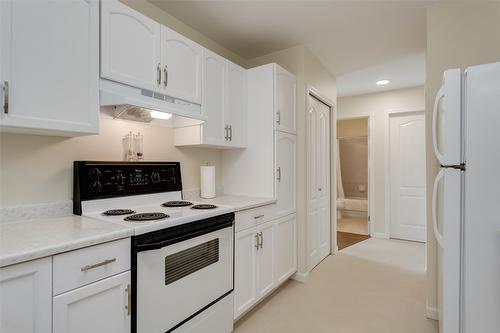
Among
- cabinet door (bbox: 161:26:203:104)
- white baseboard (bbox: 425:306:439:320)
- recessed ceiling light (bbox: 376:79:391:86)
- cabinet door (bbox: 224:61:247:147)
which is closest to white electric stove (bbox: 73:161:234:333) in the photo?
cabinet door (bbox: 161:26:203:104)

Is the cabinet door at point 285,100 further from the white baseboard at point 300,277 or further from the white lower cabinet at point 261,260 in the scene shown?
the white baseboard at point 300,277

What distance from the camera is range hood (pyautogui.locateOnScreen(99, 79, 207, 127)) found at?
1476mm

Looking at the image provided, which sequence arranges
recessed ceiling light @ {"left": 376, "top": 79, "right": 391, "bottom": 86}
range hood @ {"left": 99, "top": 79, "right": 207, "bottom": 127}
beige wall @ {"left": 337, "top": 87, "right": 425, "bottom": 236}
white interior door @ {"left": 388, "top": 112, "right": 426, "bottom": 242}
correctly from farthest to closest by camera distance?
beige wall @ {"left": 337, "top": 87, "right": 425, "bottom": 236} → white interior door @ {"left": 388, "top": 112, "right": 426, "bottom": 242} → recessed ceiling light @ {"left": 376, "top": 79, "right": 391, "bottom": 86} → range hood @ {"left": 99, "top": 79, "right": 207, "bottom": 127}

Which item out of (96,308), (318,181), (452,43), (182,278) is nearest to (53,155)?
(96,308)

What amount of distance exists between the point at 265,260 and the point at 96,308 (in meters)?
1.40

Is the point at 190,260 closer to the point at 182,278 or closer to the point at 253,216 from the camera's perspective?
the point at 182,278

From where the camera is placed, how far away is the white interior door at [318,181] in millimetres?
3051

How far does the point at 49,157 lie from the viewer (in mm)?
1516

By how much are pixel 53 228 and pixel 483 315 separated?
6.94ft

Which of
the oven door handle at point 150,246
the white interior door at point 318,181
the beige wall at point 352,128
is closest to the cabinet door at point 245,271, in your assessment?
the oven door handle at point 150,246

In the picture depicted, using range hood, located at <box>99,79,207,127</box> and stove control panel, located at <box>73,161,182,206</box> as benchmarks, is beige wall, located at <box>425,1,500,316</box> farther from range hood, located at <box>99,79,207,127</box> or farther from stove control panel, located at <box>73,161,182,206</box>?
stove control panel, located at <box>73,161,182,206</box>

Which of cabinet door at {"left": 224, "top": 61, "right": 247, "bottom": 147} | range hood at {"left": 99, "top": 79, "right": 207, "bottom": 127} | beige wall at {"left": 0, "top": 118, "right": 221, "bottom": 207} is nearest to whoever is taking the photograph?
beige wall at {"left": 0, "top": 118, "right": 221, "bottom": 207}

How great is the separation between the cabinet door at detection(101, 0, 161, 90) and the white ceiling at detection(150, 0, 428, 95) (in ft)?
1.86

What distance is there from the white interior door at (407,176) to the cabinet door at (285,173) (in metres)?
2.55
